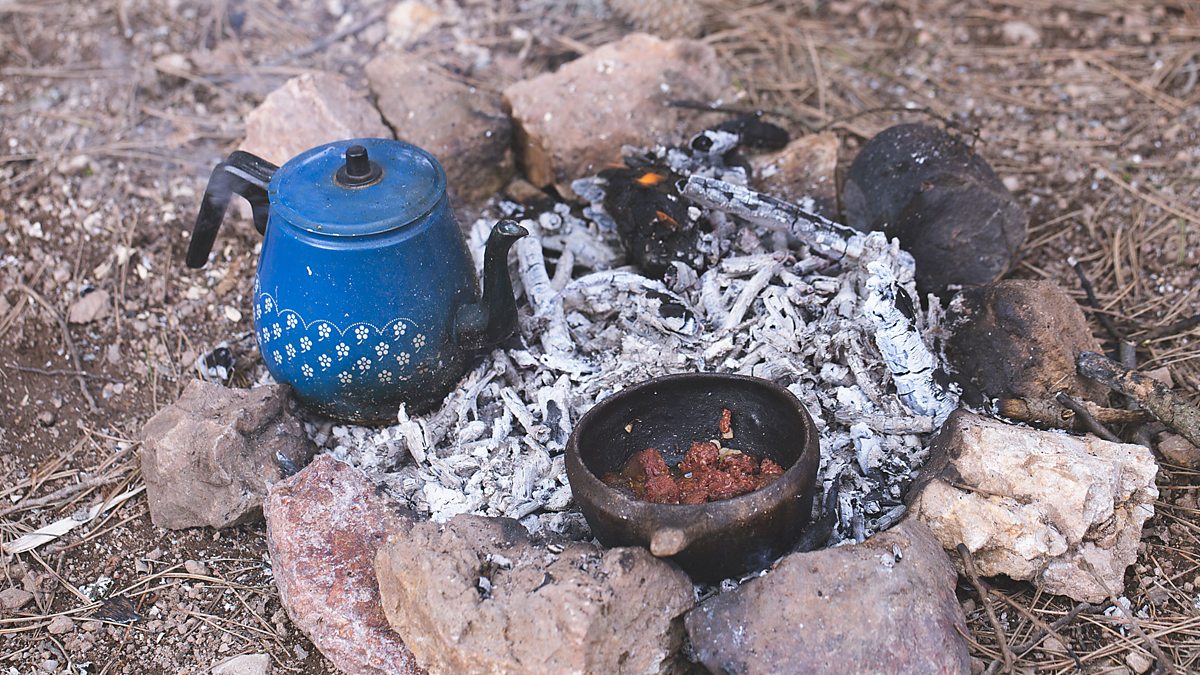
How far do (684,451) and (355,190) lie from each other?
116 cm

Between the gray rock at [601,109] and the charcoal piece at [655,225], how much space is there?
0.41m

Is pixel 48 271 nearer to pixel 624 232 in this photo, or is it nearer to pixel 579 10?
pixel 624 232

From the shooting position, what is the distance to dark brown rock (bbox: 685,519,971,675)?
7.27ft

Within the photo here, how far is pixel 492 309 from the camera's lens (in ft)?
9.51

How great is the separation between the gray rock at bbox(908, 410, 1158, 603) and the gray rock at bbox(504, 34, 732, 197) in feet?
5.96

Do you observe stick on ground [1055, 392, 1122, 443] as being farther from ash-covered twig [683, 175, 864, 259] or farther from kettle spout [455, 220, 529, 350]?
kettle spout [455, 220, 529, 350]

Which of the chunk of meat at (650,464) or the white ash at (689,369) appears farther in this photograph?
the white ash at (689,369)

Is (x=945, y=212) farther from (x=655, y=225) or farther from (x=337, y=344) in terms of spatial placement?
(x=337, y=344)

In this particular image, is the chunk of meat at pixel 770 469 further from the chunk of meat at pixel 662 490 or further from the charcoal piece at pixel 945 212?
the charcoal piece at pixel 945 212

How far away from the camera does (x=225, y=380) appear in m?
3.35

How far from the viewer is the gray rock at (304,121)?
3736mm

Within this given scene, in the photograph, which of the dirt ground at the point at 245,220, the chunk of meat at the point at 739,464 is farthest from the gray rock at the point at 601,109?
the chunk of meat at the point at 739,464

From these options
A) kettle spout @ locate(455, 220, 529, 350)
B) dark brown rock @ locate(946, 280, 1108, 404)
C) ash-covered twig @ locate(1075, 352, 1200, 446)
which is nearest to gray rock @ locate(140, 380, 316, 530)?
kettle spout @ locate(455, 220, 529, 350)

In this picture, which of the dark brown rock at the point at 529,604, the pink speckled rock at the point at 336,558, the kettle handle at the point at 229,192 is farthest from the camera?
the kettle handle at the point at 229,192
